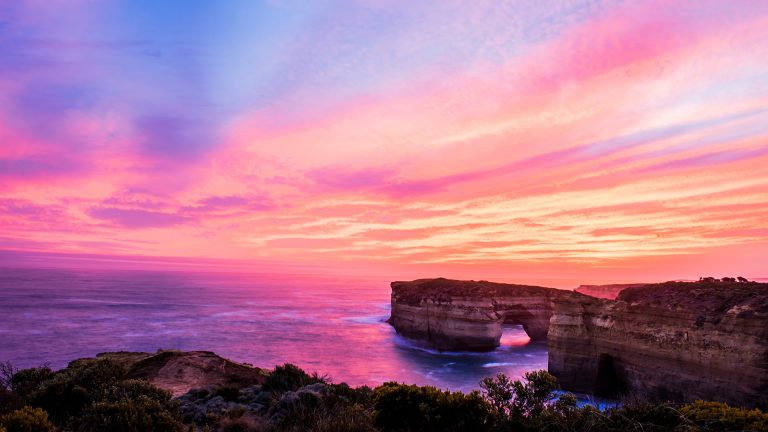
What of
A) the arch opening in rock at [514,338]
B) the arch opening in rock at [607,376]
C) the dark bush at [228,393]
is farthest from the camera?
the arch opening in rock at [514,338]

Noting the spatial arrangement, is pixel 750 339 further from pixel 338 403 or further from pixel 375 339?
pixel 375 339

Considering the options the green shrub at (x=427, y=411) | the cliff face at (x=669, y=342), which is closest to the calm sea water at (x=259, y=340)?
the cliff face at (x=669, y=342)

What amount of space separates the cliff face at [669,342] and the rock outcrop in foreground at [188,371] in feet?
80.1

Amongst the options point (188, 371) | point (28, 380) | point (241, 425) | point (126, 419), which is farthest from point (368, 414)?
point (28, 380)

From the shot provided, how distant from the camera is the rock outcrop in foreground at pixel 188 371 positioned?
64.5ft

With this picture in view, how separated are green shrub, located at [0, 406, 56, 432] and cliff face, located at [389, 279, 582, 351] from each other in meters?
46.1

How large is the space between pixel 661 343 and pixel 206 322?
66.9 meters

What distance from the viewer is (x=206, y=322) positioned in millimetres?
69375

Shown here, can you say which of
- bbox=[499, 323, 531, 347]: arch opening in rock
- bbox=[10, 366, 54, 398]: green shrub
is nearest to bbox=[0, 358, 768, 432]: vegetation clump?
bbox=[10, 366, 54, 398]: green shrub

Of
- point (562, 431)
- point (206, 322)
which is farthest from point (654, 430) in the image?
point (206, 322)

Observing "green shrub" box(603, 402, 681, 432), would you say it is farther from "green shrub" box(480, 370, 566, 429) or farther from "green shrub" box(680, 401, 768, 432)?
"green shrub" box(480, 370, 566, 429)

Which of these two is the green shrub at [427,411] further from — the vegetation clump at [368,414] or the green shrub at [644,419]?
the green shrub at [644,419]

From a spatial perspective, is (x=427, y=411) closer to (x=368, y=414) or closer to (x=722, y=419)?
(x=368, y=414)

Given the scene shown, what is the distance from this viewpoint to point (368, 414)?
11.2m
